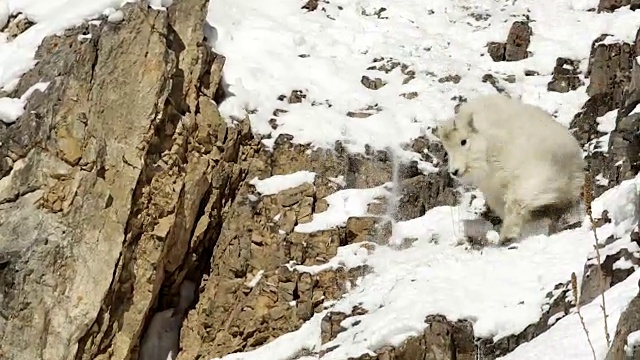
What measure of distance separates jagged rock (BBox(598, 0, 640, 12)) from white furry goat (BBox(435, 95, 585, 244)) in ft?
18.0

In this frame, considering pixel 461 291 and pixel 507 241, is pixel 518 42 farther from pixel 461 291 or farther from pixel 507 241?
pixel 461 291

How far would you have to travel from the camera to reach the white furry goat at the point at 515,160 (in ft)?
28.2

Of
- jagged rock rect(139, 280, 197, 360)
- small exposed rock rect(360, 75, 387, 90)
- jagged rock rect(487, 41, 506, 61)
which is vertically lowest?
jagged rock rect(139, 280, 197, 360)

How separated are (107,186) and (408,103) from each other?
478cm

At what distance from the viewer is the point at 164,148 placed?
11594 mm

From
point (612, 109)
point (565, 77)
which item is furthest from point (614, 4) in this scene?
point (612, 109)

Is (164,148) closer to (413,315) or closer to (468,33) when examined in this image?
(413,315)

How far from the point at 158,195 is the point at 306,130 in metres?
2.45

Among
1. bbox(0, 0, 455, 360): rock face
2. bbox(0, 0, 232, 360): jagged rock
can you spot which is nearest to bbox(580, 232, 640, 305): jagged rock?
bbox(0, 0, 455, 360): rock face

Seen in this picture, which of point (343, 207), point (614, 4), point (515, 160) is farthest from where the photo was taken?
point (614, 4)

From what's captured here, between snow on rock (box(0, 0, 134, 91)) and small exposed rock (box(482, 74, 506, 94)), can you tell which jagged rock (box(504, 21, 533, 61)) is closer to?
small exposed rock (box(482, 74, 506, 94))

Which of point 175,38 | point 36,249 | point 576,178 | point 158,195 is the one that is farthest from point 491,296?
point 175,38

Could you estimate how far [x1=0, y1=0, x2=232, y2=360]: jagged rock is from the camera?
10.4 m

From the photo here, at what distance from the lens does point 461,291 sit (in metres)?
8.36
